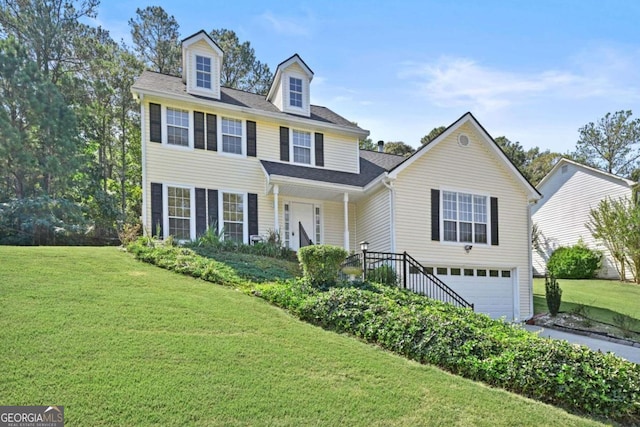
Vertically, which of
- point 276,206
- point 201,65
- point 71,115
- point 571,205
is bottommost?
point 276,206

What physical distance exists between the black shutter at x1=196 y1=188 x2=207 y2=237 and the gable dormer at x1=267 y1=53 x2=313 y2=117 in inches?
184

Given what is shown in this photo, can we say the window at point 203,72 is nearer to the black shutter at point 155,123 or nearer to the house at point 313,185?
the house at point 313,185

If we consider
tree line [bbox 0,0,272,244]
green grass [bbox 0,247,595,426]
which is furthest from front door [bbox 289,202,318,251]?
green grass [bbox 0,247,595,426]

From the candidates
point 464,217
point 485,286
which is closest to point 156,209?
point 464,217

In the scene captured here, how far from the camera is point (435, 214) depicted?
612 inches

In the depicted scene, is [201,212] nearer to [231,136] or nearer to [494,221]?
[231,136]

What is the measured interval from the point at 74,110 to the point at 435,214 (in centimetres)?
1869

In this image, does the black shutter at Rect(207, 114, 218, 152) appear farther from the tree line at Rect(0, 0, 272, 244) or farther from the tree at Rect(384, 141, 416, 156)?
the tree at Rect(384, 141, 416, 156)

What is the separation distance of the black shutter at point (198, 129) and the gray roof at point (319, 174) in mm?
2108

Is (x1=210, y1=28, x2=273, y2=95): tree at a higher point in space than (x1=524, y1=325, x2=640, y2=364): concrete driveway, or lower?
higher

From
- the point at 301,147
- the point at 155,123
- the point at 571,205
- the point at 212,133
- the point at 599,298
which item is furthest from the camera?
A: the point at 571,205

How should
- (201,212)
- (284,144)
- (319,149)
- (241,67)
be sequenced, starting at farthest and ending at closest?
1. (241,67)
2. (319,149)
3. (284,144)
4. (201,212)

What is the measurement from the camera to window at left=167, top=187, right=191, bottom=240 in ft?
47.3

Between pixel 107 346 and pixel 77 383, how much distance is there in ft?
3.24
